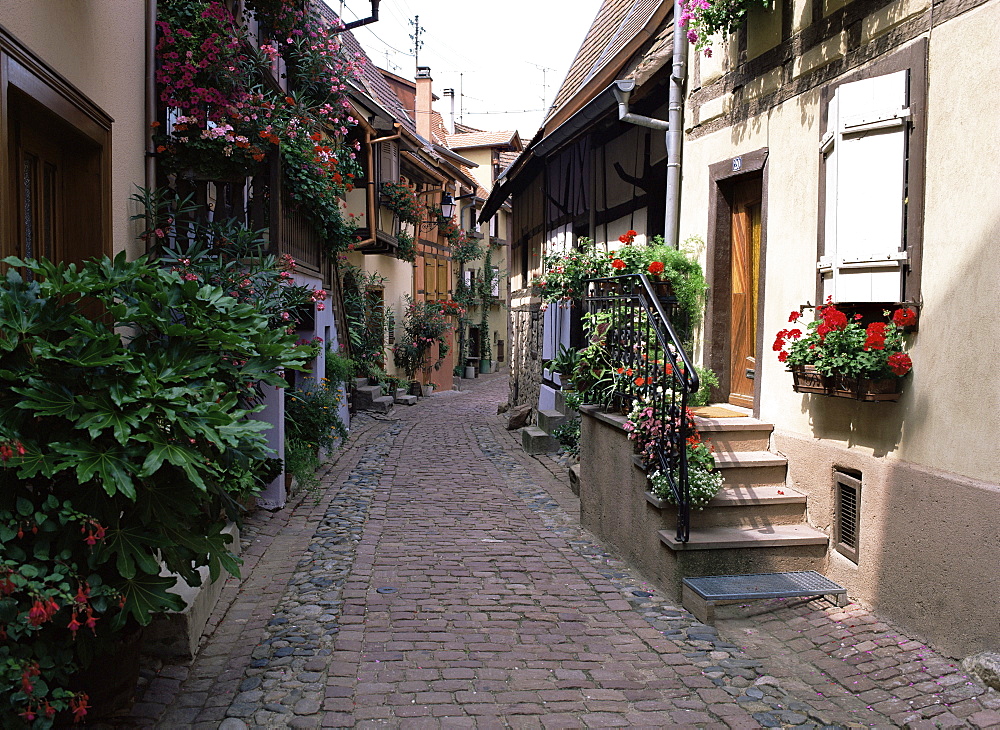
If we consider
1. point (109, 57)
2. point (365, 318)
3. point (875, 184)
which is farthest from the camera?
point (365, 318)

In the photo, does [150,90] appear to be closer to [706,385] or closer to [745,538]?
[706,385]

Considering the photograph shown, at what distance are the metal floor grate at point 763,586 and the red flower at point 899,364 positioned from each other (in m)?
1.32

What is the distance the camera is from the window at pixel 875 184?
14.9 ft

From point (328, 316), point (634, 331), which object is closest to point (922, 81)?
point (634, 331)

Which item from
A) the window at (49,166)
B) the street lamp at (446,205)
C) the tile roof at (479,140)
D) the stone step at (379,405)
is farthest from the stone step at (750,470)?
the tile roof at (479,140)

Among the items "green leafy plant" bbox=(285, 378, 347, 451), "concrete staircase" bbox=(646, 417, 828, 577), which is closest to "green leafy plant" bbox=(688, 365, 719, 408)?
"concrete staircase" bbox=(646, 417, 828, 577)

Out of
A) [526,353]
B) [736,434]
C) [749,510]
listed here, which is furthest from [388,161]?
[749,510]

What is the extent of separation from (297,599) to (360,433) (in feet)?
28.8

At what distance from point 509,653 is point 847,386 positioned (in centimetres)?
236

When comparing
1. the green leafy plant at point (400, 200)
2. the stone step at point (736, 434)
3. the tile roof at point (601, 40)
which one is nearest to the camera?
the stone step at point (736, 434)

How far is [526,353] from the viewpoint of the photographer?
53.0 feet

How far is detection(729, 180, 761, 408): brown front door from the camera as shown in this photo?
6.77 m

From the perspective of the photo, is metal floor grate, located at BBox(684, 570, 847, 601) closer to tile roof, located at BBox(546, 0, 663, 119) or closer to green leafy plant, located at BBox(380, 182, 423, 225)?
tile roof, located at BBox(546, 0, 663, 119)

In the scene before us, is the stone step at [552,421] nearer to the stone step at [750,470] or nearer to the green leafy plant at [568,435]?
the green leafy plant at [568,435]
